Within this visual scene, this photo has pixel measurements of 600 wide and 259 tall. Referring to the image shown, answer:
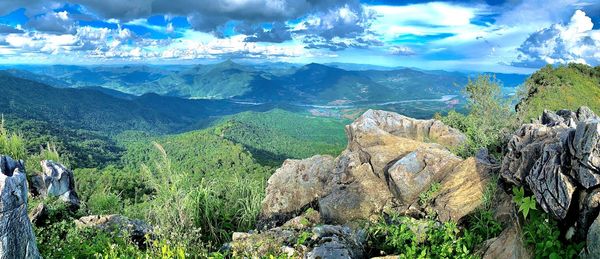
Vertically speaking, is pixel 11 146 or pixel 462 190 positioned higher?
pixel 11 146

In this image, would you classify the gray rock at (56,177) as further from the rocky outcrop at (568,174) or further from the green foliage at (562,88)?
the green foliage at (562,88)

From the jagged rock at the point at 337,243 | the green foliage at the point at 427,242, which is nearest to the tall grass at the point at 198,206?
the jagged rock at the point at 337,243

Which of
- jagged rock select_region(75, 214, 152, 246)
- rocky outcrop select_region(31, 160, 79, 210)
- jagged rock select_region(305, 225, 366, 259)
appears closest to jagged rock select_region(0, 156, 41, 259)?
jagged rock select_region(75, 214, 152, 246)

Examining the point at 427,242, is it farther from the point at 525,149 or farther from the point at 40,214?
the point at 40,214

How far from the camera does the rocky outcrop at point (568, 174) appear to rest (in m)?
4.15

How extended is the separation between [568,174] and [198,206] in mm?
5592

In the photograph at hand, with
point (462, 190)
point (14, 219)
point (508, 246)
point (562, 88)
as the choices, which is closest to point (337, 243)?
point (508, 246)

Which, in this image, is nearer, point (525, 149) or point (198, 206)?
point (525, 149)

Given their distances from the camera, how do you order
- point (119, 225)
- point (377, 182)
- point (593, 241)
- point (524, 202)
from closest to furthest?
point (593, 241) → point (524, 202) → point (119, 225) → point (377, 182)

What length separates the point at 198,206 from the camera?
691 centimetres

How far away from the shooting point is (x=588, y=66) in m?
56.2

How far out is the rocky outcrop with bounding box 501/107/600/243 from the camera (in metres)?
4.15

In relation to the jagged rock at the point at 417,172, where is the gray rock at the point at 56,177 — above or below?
below

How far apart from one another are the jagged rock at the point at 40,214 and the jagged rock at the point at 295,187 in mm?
4408
